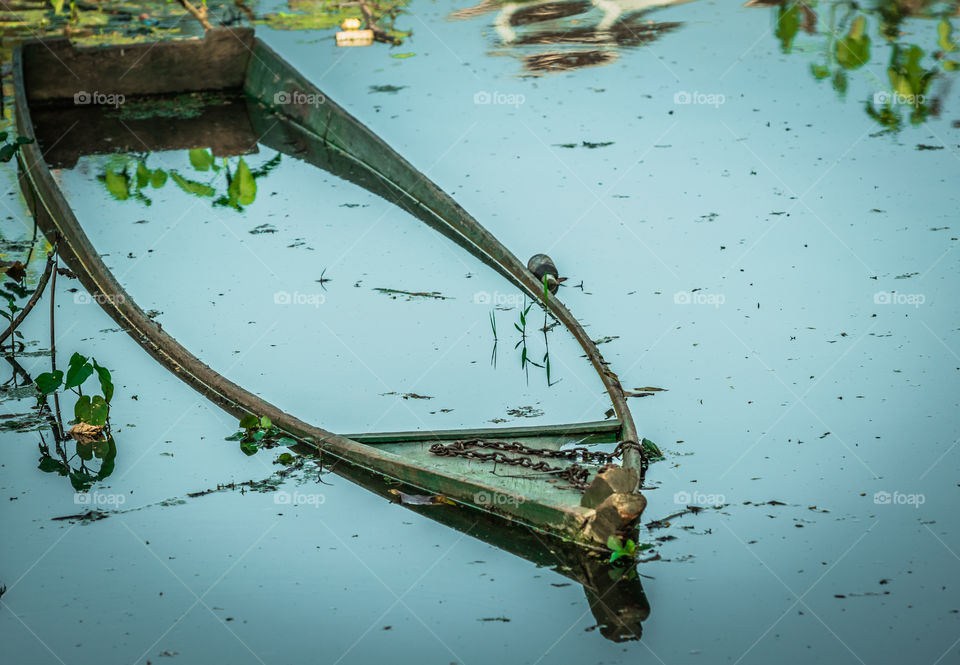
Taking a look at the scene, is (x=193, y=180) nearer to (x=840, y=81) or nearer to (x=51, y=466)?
(x=51, y=466)

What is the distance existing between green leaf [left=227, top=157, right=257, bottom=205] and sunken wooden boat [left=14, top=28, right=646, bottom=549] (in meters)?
0.32

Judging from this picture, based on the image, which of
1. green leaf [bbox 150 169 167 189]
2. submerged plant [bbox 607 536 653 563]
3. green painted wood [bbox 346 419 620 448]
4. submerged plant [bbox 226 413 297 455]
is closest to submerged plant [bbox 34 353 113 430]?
submerged plant [bbox 226 413 297 455]

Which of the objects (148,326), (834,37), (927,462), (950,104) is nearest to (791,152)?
(950,104)

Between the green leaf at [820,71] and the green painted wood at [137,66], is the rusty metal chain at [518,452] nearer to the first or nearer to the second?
the green leaf at [820,71]

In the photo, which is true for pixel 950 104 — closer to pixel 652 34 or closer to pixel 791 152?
pixel 791 152

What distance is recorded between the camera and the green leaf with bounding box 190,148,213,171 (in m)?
5.95

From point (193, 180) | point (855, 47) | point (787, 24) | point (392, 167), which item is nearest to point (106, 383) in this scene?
point (392, 167)

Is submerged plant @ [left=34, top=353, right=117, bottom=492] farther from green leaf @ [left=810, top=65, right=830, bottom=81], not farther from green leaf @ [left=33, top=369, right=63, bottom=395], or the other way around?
green leaf @ [left=810, top=65, right=830, bottom=81]

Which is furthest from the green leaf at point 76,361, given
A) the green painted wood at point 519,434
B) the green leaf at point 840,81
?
the green leaf at point 840,81

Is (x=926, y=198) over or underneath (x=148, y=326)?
underneath

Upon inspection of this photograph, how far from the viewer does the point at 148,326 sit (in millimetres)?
3771

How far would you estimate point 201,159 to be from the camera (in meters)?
6.06

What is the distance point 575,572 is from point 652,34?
525cm

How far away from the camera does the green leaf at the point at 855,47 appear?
6.57 meters
